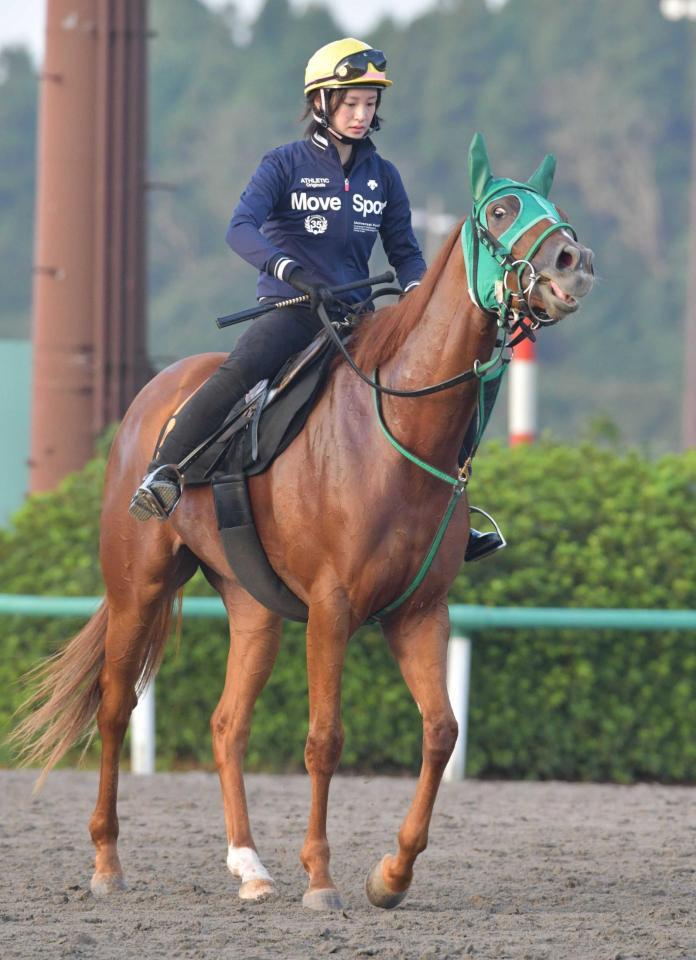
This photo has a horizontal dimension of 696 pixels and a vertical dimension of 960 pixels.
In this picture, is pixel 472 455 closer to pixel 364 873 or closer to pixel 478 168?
pixel 478 168

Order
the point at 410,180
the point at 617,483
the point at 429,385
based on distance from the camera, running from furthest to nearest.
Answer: the point at 410,180 → the point at 617,483 → the point at 429,385

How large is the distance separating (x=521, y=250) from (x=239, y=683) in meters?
2.19

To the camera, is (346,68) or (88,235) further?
(88,235)

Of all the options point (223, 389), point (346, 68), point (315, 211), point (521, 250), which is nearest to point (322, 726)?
point (223, 389)

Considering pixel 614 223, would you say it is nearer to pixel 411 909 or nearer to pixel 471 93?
pixel 471 93

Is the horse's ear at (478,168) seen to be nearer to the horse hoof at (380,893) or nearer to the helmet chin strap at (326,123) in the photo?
the helmet chin strap at (326,123)

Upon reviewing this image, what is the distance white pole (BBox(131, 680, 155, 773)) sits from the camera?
875 cm

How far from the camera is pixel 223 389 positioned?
6023 mm

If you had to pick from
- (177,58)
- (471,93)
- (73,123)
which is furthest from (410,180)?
(73,123)

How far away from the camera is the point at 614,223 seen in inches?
2082

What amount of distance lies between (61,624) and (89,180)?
302 centimetres

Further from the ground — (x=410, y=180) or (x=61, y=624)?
(x=410, y=180)

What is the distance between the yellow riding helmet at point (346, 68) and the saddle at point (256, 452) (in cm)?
85

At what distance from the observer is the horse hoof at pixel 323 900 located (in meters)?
5.61
